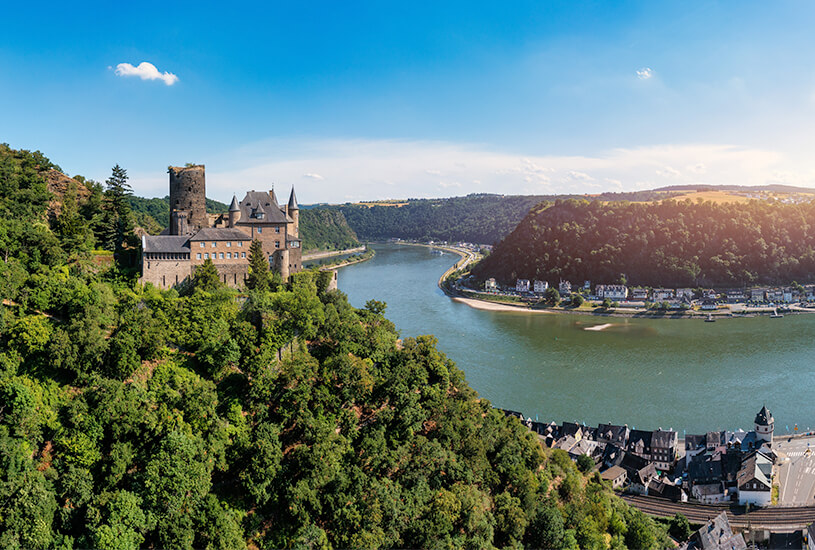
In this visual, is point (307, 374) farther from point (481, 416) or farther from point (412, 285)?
point (412, 285)

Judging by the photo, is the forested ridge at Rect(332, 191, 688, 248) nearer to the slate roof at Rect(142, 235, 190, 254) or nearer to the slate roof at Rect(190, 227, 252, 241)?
the slate roof at Rect(190, 227, 252, 241)

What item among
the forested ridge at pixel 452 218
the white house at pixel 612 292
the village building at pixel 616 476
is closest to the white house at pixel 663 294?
the white house at pixel 612 292

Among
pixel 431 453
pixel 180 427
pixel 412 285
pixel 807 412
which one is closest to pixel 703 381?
pixel 807 412

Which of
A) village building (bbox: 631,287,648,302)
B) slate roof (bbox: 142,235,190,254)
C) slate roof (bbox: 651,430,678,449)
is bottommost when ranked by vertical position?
slate roof (bbox: 651,430,678,449)

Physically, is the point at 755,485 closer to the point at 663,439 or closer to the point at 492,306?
the point at 663,439

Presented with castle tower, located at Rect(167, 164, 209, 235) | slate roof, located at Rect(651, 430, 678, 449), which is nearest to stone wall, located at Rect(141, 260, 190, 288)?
castle tower, located at Rect(167, 164, 209, 235)

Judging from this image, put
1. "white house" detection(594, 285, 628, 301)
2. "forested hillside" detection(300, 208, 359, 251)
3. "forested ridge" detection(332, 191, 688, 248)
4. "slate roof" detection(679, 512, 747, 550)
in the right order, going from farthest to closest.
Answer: "forested ridge" detection(332, 191, 688, 248), "forested hillside" detection(300, 208, 359, 251), "white house" detection(594, 285, 628, 301), "slate roof" detection(679, 512, 747, 550)

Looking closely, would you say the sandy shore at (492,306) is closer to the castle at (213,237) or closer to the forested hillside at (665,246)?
the forested hillside at (665,246)
